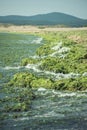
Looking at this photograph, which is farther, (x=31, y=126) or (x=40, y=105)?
(x=40, y=105)

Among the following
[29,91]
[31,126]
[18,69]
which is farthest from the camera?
[18,69]

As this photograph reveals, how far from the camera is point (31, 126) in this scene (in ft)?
70.0

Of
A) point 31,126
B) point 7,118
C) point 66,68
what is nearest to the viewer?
point 31,126

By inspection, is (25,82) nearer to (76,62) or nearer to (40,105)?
(40,105)

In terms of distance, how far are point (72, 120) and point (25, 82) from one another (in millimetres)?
10798

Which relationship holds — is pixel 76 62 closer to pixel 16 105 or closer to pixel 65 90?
pixel 65 90

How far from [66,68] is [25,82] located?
7.77m

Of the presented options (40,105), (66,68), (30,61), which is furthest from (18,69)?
(40,105)

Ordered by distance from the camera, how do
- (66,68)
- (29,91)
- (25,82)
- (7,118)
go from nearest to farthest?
(7,118) → (29,91) → (25,82) → (66,68)

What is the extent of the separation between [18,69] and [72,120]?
21.4m

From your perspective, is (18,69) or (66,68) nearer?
(66,68)

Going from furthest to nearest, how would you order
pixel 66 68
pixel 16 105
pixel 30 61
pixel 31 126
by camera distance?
pixel 30 61 < pixel 66 68 < pixel 16 105 < pixel 31 126

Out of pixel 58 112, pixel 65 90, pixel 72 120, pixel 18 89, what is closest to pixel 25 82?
pixel 18 89

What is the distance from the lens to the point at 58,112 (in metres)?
23.9
